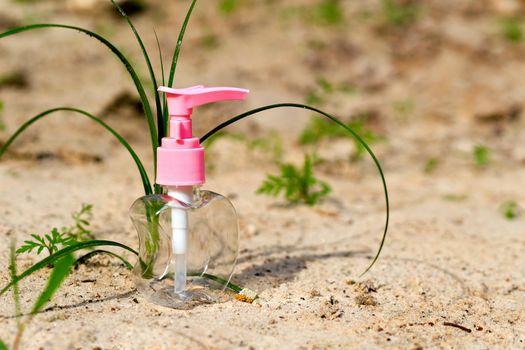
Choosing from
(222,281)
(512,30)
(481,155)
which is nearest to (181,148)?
(222,281)

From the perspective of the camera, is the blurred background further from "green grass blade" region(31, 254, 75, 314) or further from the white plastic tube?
"green grass blade" region(31, 254, 75, 314)

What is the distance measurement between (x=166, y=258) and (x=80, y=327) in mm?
368

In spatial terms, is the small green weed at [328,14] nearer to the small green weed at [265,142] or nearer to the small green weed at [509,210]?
the small green weed at [265,142]

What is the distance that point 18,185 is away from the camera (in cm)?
357

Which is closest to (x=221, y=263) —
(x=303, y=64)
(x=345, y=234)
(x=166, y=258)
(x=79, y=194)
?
(x=166, y=258)

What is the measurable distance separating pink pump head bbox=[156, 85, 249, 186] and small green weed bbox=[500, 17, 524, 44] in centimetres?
536

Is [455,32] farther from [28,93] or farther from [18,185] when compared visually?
[18,185]

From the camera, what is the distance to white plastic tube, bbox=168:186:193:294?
2182 millimetres

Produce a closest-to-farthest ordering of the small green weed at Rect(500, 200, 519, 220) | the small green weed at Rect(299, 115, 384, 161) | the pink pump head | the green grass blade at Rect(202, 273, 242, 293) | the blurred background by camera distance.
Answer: the pink pump head → the green grass blade at Rect(202, 273, 242, 293) → the small green weed at Rect(500, 200, 519, 220) → the small green weed at Rect(299, 115, 384, 161) → the blurred background

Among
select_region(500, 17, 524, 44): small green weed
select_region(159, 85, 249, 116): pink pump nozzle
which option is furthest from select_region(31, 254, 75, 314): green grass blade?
select_region(500, 17, 524, 44): small green weed

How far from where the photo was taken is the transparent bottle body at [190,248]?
2.24 metres

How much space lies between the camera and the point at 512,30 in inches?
266

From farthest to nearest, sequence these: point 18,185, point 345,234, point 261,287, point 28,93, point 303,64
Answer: point 303,64 < point 28,93 < point 18,185 < point 345,234 < point 261,287

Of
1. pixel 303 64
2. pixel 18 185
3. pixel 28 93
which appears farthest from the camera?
pixel 303 64
